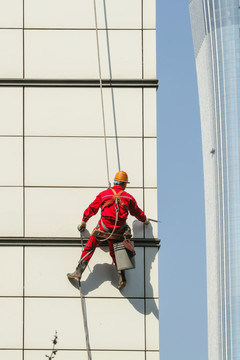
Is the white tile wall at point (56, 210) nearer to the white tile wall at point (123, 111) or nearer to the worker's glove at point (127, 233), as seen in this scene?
the worker's glove at point (127, 233)

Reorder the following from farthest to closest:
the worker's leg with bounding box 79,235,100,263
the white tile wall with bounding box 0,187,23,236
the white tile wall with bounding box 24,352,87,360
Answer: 1. the white tile wall with bounding box 0,187,23,236
2. the worker's leg with bounding box 79,235,100,263
3. the white tile wall with bounding box 24,352,87,360

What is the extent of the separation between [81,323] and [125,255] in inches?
35.5

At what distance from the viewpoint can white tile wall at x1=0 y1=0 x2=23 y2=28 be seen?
12.1m

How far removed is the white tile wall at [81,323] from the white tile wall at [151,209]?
2.62 ft

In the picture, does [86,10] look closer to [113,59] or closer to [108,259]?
[113,59]

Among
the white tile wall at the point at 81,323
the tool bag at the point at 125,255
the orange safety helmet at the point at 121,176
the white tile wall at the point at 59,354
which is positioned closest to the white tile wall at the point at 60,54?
the orange safety helmet at the point at 121,176

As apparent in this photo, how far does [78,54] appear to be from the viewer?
12.0m

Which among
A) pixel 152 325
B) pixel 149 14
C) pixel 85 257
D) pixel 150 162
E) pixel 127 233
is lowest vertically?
pixel 152 325

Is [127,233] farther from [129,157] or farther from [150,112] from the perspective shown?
[150,112]

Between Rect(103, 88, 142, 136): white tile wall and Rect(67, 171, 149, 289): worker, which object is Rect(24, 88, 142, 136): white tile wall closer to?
Rect(103, 88, 142, 136): white tile wall

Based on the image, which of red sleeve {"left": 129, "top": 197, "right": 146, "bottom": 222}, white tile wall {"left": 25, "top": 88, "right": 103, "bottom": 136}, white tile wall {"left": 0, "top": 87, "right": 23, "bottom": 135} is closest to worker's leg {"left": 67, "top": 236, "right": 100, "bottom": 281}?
red sleeve {"left": 129, "top": 197, "right": 146, "bottom": 222}

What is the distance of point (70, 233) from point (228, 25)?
5929 inches

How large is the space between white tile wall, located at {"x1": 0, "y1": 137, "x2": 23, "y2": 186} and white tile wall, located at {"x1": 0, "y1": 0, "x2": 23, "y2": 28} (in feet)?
4.76

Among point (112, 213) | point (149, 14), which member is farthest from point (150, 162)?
point (149, 14)
